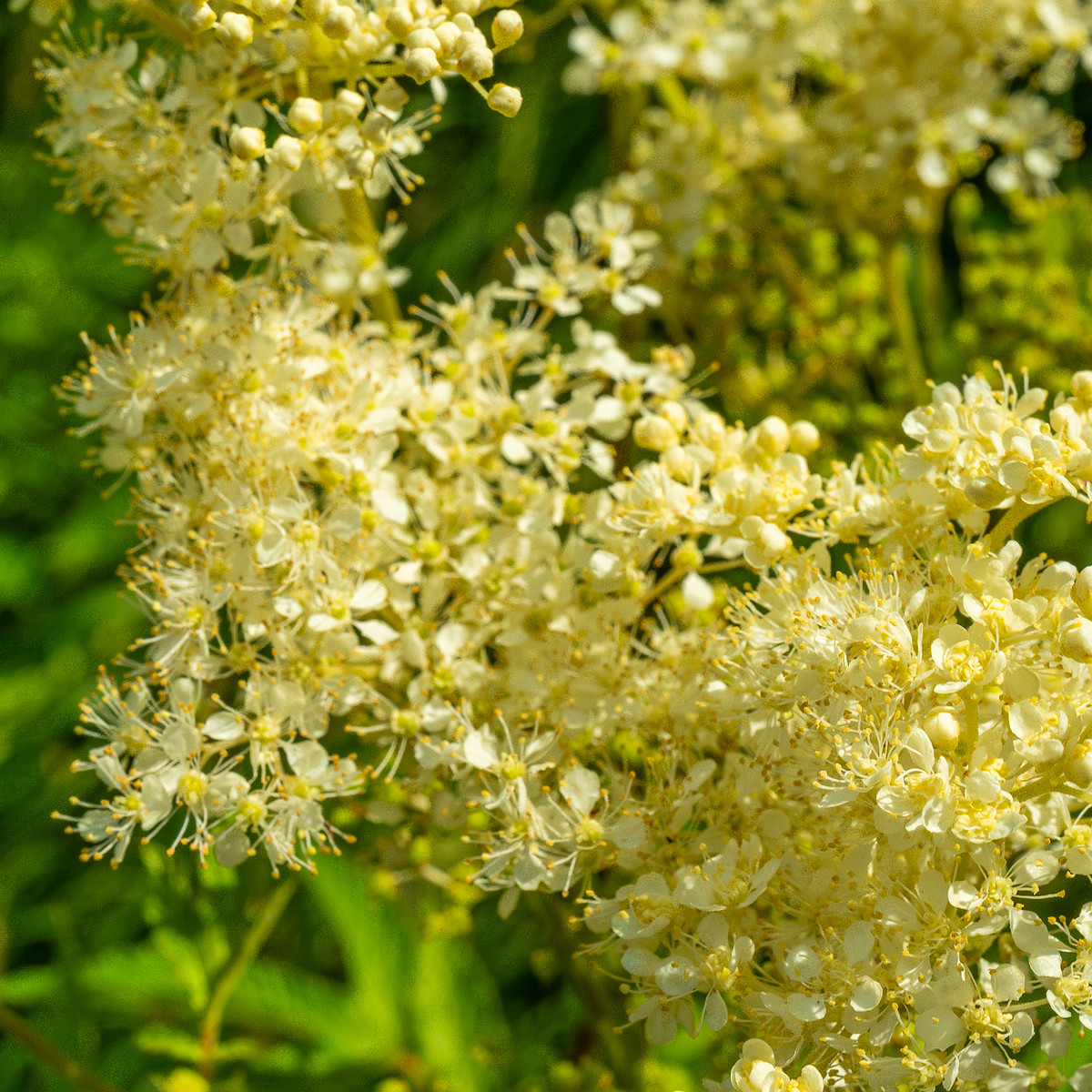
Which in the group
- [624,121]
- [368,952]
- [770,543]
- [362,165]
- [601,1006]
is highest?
[362,165]

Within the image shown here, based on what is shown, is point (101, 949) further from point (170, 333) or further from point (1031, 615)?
point (1031, 615)

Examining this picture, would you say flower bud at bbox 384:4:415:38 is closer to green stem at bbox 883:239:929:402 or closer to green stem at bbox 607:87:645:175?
green stem at bbox 607:87:645:175

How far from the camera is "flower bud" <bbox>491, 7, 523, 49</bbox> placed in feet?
2.85

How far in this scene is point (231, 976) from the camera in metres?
1.12

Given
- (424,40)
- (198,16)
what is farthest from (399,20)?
(198,16)

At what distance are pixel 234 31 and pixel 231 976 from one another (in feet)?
2.81

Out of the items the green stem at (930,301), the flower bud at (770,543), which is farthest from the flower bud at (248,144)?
the green stem at (930,301)

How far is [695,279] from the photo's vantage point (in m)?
1.46

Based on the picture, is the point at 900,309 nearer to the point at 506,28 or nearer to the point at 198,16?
the point at 506,28

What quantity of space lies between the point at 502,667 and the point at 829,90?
3.12 ft

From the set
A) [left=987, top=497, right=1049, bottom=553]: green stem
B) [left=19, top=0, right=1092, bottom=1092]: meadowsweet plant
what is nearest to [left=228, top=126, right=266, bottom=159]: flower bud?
[left=19, top=0, right=1092, bottom=1092]: meadowsweet plant

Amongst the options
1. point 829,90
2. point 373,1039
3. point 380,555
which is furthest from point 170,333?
point 829,90

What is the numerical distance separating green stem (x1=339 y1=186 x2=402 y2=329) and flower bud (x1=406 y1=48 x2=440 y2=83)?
214 mm

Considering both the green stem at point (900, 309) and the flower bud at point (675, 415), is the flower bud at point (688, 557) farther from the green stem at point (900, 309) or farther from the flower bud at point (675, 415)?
the green stem at point (900, 309)
